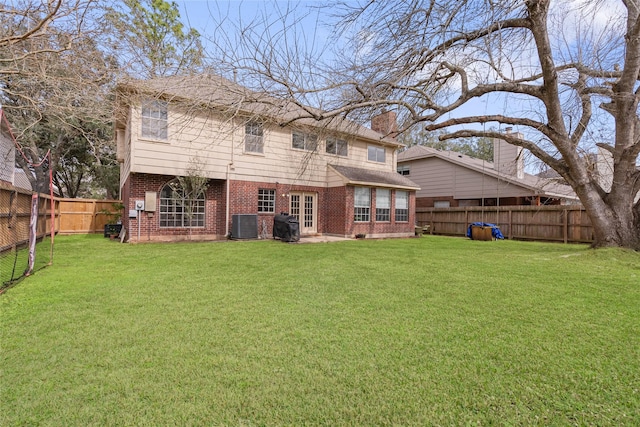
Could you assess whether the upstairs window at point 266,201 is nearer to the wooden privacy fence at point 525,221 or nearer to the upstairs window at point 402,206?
the upstairs window at point 402,206

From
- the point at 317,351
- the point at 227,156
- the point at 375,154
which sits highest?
the point at 375,154

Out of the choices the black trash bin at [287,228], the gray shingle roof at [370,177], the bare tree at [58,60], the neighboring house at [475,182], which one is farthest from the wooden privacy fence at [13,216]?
the neighboring house at [475,182]

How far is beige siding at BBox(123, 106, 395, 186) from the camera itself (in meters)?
10.5

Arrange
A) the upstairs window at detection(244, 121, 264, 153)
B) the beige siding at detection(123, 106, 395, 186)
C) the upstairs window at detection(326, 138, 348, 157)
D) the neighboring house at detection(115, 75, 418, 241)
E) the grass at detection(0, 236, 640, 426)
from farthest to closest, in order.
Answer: the upstairs window at detection(326, 138, 348, 157)
the upstairs window at detection(244, 121, 264, 153)
the beige siding at detection(123, 106, 395, 186)
the neighboring house at detection(115, 75, 418, 241)
the grass at detection(0, 236, 640, 426)

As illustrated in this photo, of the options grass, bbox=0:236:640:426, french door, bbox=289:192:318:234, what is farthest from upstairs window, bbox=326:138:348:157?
grass, bbox=0:236:640:426

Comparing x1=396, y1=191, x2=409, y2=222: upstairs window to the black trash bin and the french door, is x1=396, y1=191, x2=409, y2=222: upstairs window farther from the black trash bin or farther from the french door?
the black trash bin

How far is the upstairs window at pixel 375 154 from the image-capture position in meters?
16.8

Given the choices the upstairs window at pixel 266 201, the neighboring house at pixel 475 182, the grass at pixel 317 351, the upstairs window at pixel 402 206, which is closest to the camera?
the grass at pixel 317 351

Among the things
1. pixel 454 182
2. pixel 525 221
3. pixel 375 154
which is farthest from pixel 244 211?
pixel 454 182

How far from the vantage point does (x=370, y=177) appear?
599 inches

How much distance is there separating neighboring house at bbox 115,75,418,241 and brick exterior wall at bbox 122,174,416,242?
4 cm

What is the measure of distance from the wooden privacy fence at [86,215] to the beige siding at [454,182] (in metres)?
17.8

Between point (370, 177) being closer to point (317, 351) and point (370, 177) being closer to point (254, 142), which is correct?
point (254, 142)

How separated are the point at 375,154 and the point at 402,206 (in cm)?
311
